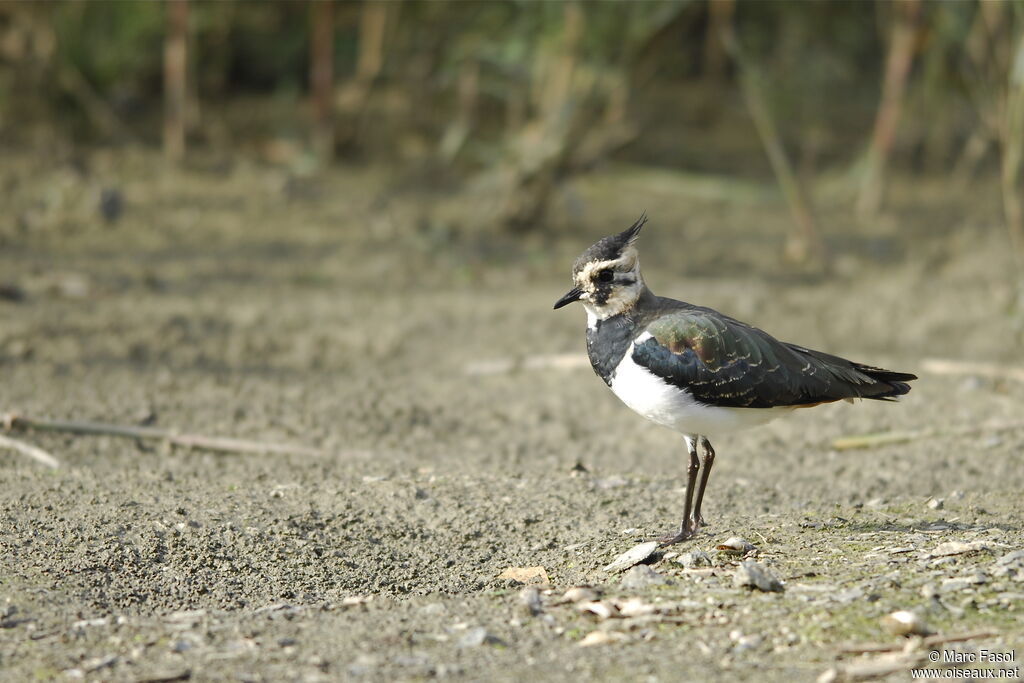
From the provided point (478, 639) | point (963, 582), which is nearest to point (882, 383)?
point (963, 582)

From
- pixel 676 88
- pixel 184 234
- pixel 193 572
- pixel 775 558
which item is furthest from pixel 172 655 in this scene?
pixel 676 88

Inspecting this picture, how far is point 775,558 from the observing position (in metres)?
4.25

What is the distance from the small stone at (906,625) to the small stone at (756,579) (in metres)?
0.39

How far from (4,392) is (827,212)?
6.46m

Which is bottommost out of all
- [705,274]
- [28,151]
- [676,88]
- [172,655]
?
[172,655]

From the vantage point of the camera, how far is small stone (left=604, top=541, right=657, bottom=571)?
427 cm

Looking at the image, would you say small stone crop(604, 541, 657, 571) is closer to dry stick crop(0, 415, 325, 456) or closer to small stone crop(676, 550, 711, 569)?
small stone crop(676, 550, 711, 569)

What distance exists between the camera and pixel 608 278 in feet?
15.6

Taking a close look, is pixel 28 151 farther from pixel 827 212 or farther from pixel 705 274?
pixel 827 212

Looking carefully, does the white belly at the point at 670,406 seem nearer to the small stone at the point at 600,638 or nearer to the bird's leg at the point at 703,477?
the bird's leg at the point at 703,477

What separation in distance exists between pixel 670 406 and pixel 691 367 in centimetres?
16

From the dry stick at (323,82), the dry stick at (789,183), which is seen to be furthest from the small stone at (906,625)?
the dry stick at (323,82)

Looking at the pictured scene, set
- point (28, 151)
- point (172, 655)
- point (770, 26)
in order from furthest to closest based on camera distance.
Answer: point (770, 26) < point (28, 151) < point (172, 655)

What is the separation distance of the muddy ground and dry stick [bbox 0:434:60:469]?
6 cm
